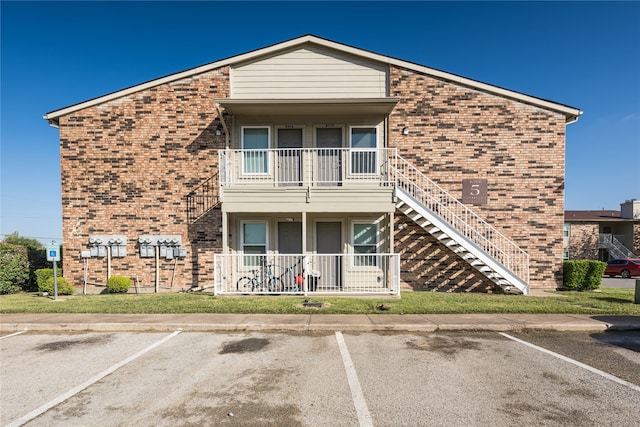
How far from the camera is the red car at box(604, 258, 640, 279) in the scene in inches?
806

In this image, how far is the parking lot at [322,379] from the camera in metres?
3.40

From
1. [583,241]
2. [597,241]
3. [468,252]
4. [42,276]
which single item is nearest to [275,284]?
[468,252]

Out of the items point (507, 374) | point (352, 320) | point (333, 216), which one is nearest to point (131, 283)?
point (333, 216)

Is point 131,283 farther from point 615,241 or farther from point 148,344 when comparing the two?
point 615,241

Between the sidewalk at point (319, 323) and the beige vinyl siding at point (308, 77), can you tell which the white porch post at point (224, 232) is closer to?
the sidewalk at point (319, 323)

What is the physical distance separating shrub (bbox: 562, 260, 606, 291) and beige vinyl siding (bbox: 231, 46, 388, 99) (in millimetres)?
9087

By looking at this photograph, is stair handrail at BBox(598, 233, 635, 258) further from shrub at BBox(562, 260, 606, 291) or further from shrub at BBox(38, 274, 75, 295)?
shrub at BBox(38, 274, 75, 295)

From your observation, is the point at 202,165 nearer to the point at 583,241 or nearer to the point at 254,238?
the point at 254,238

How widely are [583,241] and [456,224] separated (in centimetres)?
2568

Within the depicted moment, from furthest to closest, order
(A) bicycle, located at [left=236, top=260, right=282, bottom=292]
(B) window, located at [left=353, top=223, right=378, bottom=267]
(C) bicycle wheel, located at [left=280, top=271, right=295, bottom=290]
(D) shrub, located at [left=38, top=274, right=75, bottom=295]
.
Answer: (B) window, located at [left=353, top=223, right=378, bottom=267]
(D) shrub, located at [left=38, top=274, right=75, bottom=295]
(C) bicycle wheel, located at [left=280, top=271, right=295, bottom=290]
(A) bicycle, located at [left=236, top=260, right=282, bottom=292]

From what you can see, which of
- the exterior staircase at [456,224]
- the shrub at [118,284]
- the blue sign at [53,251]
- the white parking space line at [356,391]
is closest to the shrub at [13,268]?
the blue sign at [53,251]

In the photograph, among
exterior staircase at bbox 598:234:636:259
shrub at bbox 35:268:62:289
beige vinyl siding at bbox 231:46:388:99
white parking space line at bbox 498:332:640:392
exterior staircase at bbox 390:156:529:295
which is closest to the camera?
white parking space line at bbox 498:332:640:392

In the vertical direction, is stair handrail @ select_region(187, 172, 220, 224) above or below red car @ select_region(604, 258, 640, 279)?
above

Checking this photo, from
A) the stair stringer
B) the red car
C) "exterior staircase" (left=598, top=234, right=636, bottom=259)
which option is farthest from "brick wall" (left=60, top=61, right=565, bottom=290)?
"exterior staircase" (left=598, top=234, right=636, bottom=259)
